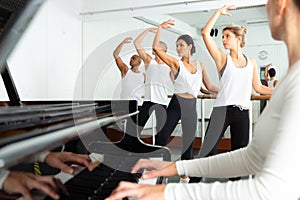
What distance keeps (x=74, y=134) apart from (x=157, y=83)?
96.6 inches

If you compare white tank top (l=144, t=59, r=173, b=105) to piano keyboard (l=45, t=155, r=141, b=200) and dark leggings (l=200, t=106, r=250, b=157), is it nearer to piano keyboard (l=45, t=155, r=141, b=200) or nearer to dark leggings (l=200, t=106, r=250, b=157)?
dark leggings (l=200, t=106, r=250, b=157)

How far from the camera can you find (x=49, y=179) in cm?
72

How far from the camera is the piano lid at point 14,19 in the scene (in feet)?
3.16

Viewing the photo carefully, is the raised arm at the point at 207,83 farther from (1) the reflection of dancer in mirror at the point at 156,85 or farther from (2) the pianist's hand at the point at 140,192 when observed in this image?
(2) the pianist's hand at the point at 140,192

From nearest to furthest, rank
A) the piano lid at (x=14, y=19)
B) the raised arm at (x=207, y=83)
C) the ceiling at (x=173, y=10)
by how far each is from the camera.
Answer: the piano lid at (x=14, y=19), the raised arm at (x=207, y=83), the ceiling at (x=173, y=10)

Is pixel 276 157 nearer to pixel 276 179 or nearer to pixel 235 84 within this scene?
pixel 276 179

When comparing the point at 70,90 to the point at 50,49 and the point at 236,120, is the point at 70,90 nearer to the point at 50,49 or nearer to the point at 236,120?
the point at 50,49

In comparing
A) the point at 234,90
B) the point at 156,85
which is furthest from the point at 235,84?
the point at 156,85

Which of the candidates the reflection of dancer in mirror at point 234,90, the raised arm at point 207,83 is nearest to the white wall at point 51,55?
the raised arm at point 207,83

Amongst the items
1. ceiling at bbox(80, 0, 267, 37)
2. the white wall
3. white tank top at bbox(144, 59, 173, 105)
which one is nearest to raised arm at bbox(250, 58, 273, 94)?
white tank top at bbox(144, 59, 173, 105)

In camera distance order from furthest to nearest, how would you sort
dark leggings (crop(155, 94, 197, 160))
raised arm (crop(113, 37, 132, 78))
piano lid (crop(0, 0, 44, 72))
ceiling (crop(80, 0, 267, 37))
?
1. ceiling (crop(80, 0, 267, 37))
2. raised arm (crop(113, 37, 132, 78))
3. dark leggings (crop(155, 94, 197, 160))
4. piano lid (crop(0, 0, 44, 72))

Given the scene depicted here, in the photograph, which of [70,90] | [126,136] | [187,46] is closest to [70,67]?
[70,90]

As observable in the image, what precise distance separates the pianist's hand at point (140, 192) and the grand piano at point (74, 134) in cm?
18

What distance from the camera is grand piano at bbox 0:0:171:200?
25.6 inches
